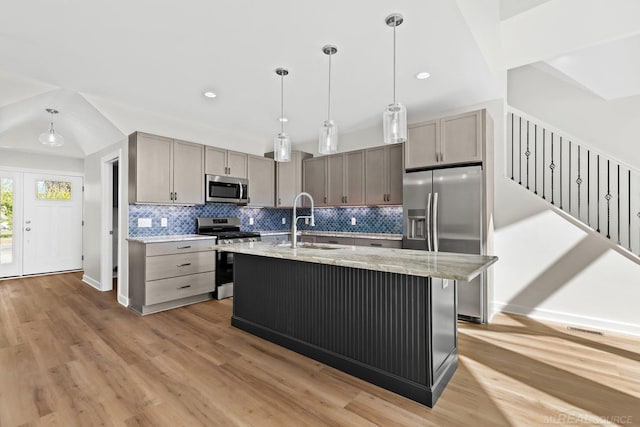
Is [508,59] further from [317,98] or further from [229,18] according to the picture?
[229,18]

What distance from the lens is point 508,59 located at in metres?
3.66

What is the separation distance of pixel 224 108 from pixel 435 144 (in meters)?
2.80

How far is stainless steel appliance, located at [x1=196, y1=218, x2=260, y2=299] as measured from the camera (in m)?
4.45

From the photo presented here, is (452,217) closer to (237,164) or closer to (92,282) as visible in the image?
(237,164)

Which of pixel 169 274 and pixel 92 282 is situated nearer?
pixel 169 274

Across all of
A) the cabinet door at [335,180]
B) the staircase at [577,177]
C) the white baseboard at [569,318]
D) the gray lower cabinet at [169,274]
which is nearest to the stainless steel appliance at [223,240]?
the gray lower cabinet at [169,274]

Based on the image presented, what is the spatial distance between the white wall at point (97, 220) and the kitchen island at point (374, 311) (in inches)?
95.0

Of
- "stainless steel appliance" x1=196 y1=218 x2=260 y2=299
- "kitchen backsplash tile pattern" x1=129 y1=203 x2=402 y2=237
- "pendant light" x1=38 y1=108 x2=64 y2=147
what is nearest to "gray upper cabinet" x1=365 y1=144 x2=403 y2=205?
"kitchen backsplash tile pattern" x1=129 y1=203 x2=402 y2=237

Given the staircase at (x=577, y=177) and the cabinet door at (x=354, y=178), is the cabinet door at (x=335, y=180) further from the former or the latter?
the staircase at (x=577, y=177)

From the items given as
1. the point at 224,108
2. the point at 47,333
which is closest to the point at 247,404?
the point at 47,333

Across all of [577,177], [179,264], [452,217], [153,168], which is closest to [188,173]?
[153,168]

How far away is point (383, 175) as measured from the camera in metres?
4.52

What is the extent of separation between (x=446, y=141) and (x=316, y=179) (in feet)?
7.94

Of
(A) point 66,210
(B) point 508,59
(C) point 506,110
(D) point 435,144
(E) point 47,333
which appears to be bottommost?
(E) point 47,333
